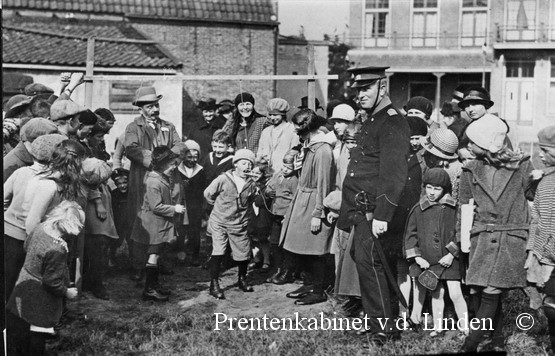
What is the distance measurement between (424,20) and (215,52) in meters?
11.6

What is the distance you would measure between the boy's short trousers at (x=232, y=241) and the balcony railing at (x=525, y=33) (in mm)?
2451

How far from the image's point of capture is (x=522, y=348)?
4121mm

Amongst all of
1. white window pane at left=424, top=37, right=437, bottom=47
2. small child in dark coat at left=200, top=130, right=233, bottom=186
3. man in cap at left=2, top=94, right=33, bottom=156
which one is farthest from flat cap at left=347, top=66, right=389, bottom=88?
white window pane at left=424, top=37, right=437, bottom=47

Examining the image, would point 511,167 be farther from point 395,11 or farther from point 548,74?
point 395,11

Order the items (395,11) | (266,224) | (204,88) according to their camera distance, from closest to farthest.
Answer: (266,224)
(395,11)
(204,88)

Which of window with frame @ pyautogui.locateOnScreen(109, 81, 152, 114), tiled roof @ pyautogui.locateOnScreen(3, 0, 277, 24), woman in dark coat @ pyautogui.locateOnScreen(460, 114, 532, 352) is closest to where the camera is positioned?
woman in dark coat @ pyautogui.locateOnScreen(460, 114, 532, 352)

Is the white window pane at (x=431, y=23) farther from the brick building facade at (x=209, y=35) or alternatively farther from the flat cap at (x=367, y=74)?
the brick building facade at (x=209, y=35)

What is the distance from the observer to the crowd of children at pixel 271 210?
12.5 feet

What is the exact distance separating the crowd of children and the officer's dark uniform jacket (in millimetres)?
103

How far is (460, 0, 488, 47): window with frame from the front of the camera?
4995mm

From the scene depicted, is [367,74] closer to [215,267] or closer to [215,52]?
[215,267]

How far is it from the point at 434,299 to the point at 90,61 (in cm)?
434

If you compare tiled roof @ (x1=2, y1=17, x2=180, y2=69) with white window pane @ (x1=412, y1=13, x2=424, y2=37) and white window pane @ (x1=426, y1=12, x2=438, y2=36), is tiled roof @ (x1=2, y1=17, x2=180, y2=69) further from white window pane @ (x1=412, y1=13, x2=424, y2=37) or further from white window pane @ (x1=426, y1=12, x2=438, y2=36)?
white window pane @ (x1=426, y1=12, x2=438, y2=36)

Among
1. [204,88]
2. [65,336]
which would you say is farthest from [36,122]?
[204,88]
